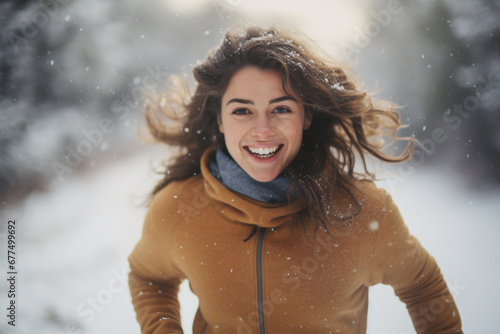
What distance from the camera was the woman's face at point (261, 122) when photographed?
116 centimetres

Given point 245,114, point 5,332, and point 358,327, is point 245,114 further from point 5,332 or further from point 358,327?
point 5,332

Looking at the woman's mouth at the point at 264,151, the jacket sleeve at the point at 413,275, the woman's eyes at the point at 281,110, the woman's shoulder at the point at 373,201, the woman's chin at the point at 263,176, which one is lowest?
the jacket sleeve at the point at 413,275

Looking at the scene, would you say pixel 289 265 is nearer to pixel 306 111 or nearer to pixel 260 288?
pixel 260 288

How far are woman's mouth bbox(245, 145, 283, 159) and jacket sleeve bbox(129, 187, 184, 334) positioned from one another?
1.34 feet

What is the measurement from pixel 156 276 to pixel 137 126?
945mm

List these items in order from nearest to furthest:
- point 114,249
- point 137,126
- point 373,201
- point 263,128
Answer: point 263,128
point 373,201
point 137,126
point 114,249

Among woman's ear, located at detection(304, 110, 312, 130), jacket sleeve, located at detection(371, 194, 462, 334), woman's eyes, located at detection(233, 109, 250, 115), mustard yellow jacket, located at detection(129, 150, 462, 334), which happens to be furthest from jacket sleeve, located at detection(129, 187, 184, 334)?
jacket sleeve, located at detection(371, 194, 462, 334)

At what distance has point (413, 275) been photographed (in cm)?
128

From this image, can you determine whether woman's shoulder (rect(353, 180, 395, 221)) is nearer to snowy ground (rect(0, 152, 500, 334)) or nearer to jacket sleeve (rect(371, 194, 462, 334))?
jacket sleeve (rect(371, 194, 462, 334))

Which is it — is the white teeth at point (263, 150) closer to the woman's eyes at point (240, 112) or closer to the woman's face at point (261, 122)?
A: the woman's face at point (261, 122)

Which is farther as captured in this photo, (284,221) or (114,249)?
(114,249)

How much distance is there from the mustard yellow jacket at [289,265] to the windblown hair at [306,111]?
2.8 inches

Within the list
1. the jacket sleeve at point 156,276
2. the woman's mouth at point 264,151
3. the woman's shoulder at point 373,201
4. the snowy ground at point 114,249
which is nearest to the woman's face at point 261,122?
the woman's mouth at point 264,151

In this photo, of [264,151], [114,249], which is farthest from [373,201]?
[114,249]
